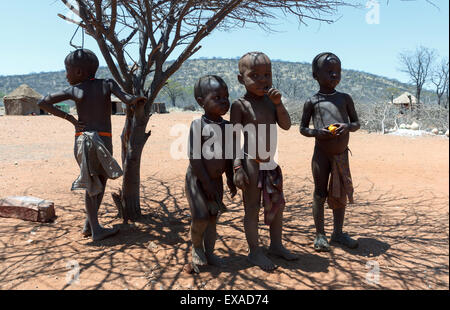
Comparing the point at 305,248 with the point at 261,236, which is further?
the point at 261,236

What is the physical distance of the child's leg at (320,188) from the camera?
3.14 meters

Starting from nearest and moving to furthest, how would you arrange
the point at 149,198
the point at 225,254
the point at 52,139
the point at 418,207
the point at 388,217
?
the point at 225,254 → the point at 388,217 → the point at 418,207 → the point at 149,198 → the point at 52,139

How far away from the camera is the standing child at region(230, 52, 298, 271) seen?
8.48 ft

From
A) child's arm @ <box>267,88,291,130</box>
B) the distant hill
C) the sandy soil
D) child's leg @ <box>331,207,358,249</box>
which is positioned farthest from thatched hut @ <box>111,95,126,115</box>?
the distant hill

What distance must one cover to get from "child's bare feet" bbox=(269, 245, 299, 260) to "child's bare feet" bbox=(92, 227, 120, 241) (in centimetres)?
149

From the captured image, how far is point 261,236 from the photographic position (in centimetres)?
358

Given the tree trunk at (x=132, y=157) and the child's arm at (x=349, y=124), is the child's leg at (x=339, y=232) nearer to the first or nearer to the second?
the child's arm at (x=349, y=124)

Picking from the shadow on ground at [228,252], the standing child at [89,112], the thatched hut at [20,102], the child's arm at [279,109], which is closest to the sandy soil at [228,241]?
the shadow on ground at [228,252]

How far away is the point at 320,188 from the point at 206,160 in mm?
1134

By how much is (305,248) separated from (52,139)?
10.5 m

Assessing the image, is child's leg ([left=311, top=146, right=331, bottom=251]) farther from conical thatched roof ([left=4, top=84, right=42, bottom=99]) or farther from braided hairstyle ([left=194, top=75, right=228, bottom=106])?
conical thatched roof ([left=4, top=84, right=42, bottom=99])
